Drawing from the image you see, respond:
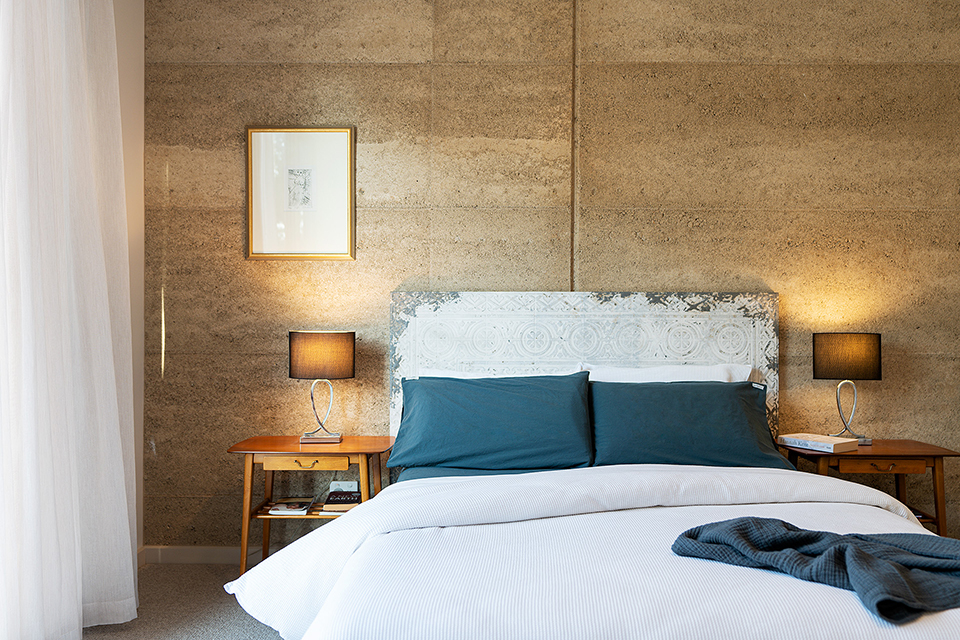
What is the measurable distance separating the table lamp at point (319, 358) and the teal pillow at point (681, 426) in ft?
4.03

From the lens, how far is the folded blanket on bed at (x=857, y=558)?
1479 millimetres

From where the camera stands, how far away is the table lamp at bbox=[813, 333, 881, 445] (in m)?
3.44

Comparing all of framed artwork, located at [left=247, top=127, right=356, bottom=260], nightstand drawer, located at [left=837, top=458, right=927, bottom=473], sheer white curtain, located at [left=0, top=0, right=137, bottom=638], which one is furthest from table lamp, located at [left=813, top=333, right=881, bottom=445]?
sheer white curtain, located at [left=0, top=0, right=137, bottom=638]

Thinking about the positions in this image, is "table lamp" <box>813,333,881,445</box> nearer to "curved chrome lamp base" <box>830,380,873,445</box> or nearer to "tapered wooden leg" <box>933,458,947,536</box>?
"curved chrome lamp base" <box>830,380,873,445</box>

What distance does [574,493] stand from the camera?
223cm

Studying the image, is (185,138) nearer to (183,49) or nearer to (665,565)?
(183,49)

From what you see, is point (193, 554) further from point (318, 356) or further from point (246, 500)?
point (318, 356)

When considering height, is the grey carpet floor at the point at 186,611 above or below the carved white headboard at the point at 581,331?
below

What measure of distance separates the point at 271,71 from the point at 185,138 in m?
0.59

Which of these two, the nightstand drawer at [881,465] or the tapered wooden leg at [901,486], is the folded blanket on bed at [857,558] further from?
the tapered wooden leg at [901,486]

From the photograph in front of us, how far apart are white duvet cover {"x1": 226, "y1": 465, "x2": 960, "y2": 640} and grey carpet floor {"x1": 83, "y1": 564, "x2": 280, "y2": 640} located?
2.62 ft

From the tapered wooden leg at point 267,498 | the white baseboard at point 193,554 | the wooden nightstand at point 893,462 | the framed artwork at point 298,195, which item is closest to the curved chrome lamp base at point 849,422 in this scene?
the wooden nightstand at point 893,462

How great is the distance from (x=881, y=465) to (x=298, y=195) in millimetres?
3179

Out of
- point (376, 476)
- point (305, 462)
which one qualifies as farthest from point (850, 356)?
point (305, 462)
